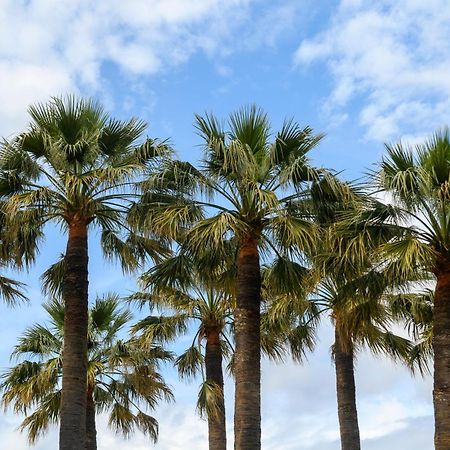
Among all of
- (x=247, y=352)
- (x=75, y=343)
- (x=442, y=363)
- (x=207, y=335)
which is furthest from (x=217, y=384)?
(x=442, y=363)

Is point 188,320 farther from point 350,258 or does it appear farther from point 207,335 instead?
point 350,258

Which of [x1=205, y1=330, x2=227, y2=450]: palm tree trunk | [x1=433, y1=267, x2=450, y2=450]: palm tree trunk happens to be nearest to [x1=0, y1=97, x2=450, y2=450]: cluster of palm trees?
[x1=433, y1=267, x2=450, y2=450]: palm tree trunk

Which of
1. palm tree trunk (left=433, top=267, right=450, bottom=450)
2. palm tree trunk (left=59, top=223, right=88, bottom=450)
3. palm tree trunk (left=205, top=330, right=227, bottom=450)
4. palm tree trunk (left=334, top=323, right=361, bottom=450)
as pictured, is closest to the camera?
palm tree trunk (left=433, top=267, right=450, bottom=450)

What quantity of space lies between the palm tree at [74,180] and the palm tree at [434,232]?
17.1 ft

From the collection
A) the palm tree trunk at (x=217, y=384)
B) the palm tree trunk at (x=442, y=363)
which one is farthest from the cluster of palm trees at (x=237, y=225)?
the palm tree trunk at (x=217, y=384)

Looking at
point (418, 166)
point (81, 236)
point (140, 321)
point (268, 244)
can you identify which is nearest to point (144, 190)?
point (81, 236)

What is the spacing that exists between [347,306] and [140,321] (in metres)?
9.91

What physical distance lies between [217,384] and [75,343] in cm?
861

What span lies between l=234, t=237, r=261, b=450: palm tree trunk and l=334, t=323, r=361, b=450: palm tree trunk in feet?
23.5

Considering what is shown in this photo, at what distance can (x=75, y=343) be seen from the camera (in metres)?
17.2

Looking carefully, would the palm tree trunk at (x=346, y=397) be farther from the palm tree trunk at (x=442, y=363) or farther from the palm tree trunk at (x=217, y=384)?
the palm tree trunk at (x=442, y=363)

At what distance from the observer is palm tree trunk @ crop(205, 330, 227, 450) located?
81.9ft

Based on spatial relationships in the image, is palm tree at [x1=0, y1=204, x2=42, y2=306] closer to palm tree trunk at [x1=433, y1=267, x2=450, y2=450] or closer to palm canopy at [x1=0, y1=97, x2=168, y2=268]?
palm canopy at [x1=0, y1=97, x2=168, y2=268]

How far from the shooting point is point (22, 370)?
86.1 feet
